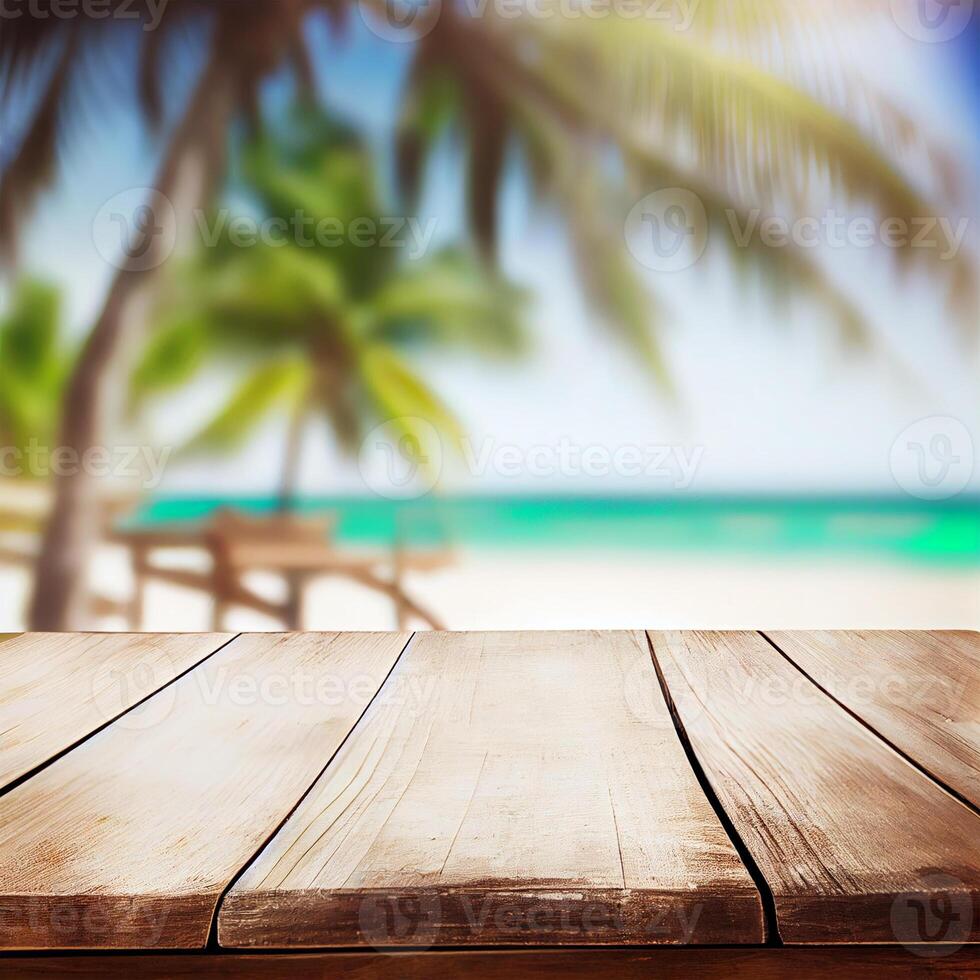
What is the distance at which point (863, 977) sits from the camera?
31 centimetres

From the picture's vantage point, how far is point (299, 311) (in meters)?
2.92

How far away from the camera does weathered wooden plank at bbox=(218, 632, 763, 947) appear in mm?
307

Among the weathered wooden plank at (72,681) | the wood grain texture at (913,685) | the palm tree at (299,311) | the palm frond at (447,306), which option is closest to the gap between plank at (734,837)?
the wood grain texture at (913,685)

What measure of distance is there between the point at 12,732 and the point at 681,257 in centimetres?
299

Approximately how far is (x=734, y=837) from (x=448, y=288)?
9.51 feet

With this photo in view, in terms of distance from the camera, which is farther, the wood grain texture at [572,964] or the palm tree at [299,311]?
the palm tree at [299,311]

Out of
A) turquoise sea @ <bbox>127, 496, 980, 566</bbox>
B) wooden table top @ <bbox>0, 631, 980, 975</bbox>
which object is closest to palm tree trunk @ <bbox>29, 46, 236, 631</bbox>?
turquoise sea @ <bbox>127, 496, 980, 566</bbox>

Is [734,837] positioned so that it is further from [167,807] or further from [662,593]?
[662,593]

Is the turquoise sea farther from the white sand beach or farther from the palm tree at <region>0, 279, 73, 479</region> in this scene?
the palm tree at <region>0, 279, 73, 479</region>

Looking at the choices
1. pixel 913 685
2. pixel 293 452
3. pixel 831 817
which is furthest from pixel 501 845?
pixel 293 452

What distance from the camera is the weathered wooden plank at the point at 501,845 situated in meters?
0.31

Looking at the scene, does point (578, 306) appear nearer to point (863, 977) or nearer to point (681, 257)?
point (681, 257)

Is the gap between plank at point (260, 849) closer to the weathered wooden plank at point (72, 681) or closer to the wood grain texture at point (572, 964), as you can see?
the wood grain texture at point (572, 964)

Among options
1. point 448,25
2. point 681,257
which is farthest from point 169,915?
point 681,257
